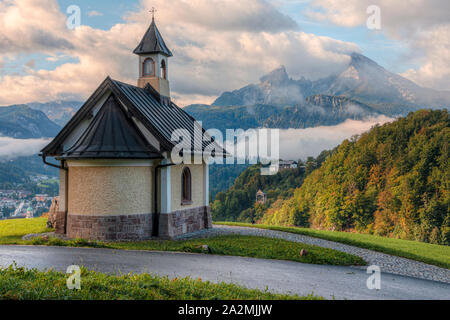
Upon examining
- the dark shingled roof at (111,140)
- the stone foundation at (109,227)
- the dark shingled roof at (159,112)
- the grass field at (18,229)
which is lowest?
the grass field at (18,229)

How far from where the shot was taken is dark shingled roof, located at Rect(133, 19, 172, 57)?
74.8ft

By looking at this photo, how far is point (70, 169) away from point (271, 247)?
939cm

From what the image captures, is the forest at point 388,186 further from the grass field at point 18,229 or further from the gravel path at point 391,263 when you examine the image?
the grass field at point 18,229

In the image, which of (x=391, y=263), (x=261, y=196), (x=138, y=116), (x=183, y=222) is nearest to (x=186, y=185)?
(x=183, y=222)

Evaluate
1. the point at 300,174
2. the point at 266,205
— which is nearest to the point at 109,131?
the point at 266,205

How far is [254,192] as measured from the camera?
113 metres

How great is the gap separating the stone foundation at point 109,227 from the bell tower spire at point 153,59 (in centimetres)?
825

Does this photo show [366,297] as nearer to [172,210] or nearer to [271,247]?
[271,247]

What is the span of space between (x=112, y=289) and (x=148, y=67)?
687 inches

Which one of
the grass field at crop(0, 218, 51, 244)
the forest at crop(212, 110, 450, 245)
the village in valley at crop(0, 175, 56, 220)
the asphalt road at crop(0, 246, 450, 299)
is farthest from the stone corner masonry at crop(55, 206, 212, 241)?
the village in valley at crop(0, 175, 56, 220)

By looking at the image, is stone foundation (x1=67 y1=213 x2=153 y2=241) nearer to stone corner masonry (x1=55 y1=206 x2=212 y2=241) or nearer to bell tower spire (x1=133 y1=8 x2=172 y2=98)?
stone corner masonry (x1=55 y1=206 x2=212 y2=241)

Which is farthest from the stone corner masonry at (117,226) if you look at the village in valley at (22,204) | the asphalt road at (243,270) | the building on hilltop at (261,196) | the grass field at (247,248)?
the building on hilltop at (261,196)

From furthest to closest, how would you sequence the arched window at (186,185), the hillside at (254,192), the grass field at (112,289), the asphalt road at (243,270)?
1. the hillside at (254,192)
2. the arched window at (186,185)
3. the asphalt road at (243,270)
4. the grass field at (112,289)

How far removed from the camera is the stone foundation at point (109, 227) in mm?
17547
